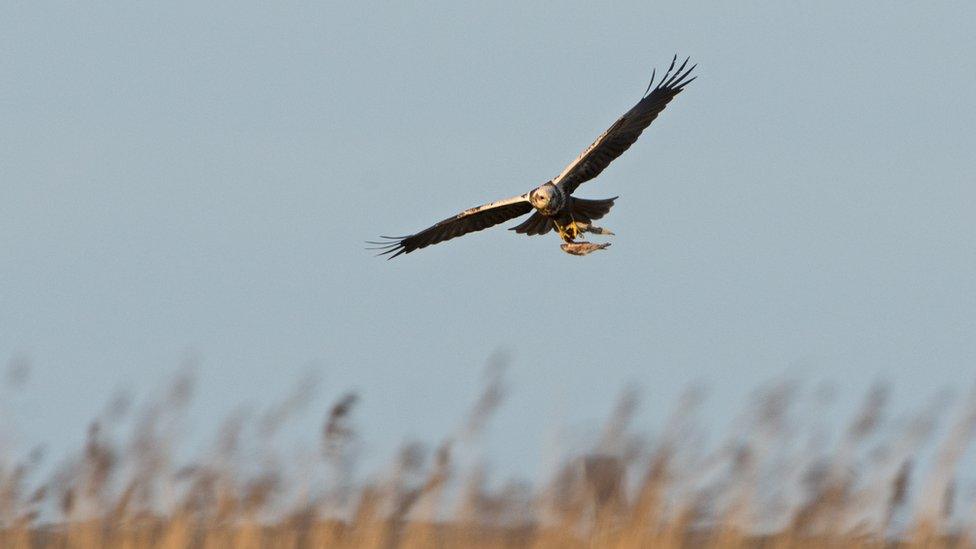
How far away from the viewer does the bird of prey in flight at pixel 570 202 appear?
8500 mm

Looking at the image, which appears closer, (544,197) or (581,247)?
(581,247)

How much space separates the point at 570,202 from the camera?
346 inches

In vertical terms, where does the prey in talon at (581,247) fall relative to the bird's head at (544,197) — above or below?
below

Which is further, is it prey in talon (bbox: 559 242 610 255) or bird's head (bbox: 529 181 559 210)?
bird's head (bbox: 529 181 559 210)

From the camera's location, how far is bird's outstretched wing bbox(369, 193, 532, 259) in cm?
934

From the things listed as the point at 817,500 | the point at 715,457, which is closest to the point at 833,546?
the point at 817,500

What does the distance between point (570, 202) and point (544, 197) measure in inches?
17.3

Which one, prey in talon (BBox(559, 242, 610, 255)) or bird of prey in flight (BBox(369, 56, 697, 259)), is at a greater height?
bird of prey in flight (BBox(369, 56, 697, 259))

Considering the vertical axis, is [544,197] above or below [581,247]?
above

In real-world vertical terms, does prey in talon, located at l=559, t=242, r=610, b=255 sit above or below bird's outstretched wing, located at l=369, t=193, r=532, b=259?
below

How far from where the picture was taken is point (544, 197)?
841 cm

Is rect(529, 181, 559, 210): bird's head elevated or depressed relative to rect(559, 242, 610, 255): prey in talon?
elevated

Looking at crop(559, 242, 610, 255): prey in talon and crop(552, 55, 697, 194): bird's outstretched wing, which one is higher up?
crop(552, 55, 697, 194): bird's outstretched wing

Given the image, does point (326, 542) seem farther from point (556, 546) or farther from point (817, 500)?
point (817, 500)
